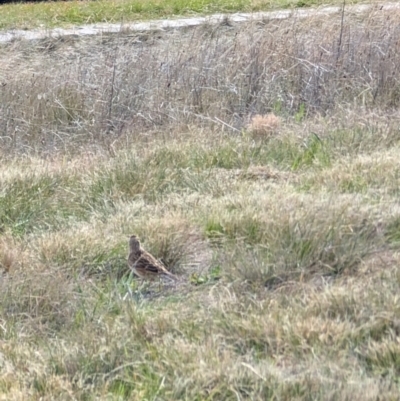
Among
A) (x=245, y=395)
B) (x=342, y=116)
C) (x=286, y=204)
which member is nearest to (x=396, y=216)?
(x=286, y=204)

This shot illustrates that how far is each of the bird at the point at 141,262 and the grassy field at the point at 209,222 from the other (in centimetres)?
6

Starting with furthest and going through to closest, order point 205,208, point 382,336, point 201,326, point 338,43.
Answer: point 338,43, point 205,208, point 201,326, point 382,336

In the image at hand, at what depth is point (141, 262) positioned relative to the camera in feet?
11.7

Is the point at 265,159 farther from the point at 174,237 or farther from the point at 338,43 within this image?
the point at 338,43

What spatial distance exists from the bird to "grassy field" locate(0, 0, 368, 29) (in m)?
8.32

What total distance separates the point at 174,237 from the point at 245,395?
135 centimetres

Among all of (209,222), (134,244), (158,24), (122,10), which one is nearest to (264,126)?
(209,222)

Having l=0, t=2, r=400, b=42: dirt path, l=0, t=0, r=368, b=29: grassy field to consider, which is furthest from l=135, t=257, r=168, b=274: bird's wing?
l=0, t=0, r=368, b=29: grassy field

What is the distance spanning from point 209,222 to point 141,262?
617mm

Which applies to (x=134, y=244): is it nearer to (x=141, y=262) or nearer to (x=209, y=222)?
(x=141, y=262)

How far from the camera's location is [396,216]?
3.86m

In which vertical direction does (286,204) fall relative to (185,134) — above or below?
above

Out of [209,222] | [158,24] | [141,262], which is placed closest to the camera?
[141,262]

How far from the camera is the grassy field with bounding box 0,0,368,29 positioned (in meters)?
11.7
